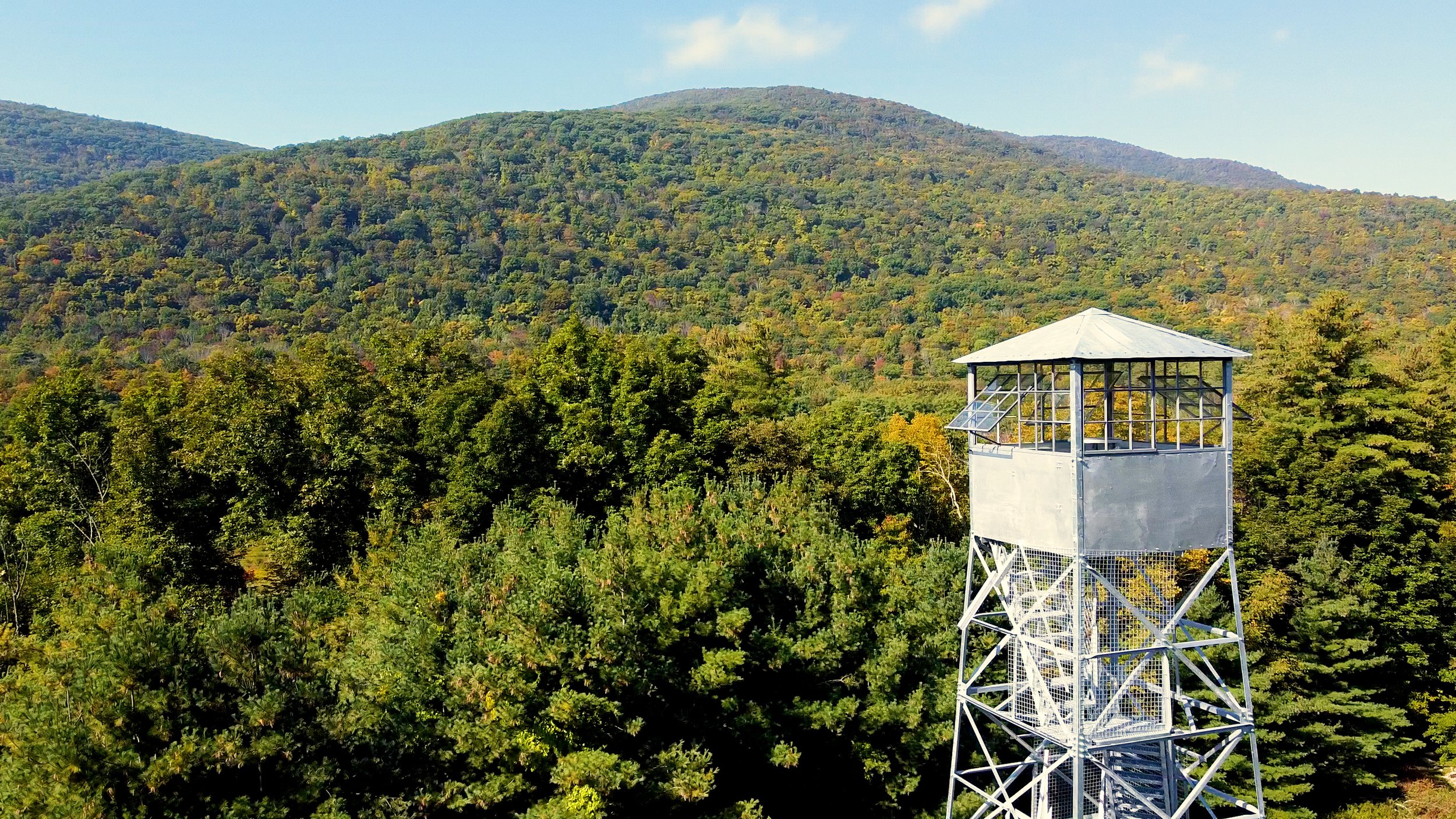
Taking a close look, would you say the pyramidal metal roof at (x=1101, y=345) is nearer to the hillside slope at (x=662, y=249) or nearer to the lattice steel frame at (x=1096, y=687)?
the lattice steel frame at (x=1096, y=687)

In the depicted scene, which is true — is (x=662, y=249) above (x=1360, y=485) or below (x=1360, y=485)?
above

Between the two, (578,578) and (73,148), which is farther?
(73,148)

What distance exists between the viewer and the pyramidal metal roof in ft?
45.2

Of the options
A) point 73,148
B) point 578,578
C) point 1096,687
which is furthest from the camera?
point 73,148

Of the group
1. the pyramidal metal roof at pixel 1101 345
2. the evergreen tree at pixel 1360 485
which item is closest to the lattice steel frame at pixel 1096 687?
the pyramidal metal roof at pixel 1101 345

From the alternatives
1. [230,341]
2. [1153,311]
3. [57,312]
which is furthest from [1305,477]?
[57,312]

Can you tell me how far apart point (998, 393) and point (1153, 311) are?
7236 cm

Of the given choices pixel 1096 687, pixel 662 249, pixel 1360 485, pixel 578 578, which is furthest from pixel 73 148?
pixel 1096 687

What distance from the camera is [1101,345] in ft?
46.1

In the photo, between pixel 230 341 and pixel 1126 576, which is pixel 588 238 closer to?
pixel 230 341

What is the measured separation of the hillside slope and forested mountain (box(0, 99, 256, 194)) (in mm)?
42609

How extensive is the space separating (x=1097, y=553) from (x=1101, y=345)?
3.09 m

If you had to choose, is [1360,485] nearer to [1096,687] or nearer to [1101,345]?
[1096,687]

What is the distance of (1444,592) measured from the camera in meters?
29.5
